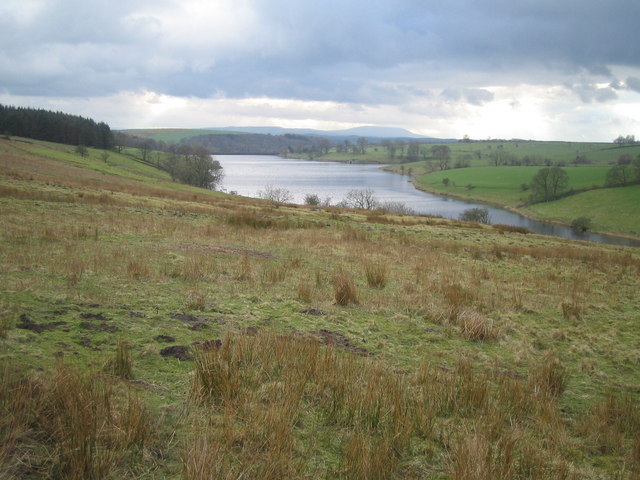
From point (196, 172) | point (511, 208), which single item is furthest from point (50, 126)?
point (511, 208)

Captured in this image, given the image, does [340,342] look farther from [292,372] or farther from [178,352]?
[178,352]

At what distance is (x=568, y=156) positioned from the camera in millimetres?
165375

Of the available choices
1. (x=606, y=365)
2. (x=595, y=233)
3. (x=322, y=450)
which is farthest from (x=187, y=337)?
(x=595, y=233)

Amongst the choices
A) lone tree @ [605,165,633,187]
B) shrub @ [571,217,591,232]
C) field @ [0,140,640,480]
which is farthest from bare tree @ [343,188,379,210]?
field @ [0,140,640,480]

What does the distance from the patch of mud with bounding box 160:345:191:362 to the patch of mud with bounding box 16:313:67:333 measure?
59.9 inches

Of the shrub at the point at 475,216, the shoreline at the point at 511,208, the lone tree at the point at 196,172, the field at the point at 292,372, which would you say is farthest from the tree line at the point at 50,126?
the field at the point at 292,372

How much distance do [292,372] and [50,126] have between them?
118311mm

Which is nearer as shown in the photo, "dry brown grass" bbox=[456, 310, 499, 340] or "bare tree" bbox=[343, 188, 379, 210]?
"dry brown grass" bbox=[456, 310, 499, 340]

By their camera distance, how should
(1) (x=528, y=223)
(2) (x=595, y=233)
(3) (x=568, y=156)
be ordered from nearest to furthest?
(2) (x=595, y=233)
(1) (x=528, y=223)
(3) (x=568, y=156)

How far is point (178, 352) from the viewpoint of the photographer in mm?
5184

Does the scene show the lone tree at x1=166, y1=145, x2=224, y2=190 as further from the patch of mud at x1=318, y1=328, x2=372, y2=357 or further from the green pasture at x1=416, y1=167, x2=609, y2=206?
the patch of mud at x1=318, y1=328, x2=372, y2=357

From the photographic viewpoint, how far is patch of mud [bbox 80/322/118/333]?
5.57m

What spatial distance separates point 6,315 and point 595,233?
73.9 metres

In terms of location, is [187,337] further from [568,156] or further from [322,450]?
[568,156]
